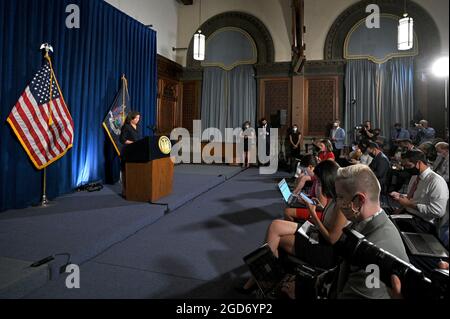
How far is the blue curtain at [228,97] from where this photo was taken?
28.5ft

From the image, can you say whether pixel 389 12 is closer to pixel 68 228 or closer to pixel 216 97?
pixel 216 97

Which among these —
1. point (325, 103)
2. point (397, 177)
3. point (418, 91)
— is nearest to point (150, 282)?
point (397, 177)

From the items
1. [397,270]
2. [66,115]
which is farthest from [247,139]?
[397,270]

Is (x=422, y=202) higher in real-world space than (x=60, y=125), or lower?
lower

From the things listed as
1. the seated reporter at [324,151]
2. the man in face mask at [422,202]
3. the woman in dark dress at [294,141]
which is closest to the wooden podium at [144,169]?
the seated reporter at [324,151]

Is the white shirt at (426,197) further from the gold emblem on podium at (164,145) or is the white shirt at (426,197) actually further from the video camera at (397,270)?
the gold emblem on podium at (164,145)

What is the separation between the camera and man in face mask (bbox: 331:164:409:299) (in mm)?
1095

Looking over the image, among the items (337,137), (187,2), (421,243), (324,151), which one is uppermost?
(187,2)

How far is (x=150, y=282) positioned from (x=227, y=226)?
1391 mm

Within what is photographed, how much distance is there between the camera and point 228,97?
8.84 metres

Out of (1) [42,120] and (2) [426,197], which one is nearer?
(2) [426,197]

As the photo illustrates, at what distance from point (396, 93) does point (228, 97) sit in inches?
169

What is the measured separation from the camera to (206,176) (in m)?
6.20

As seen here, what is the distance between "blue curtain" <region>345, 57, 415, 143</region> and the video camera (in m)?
7.81
